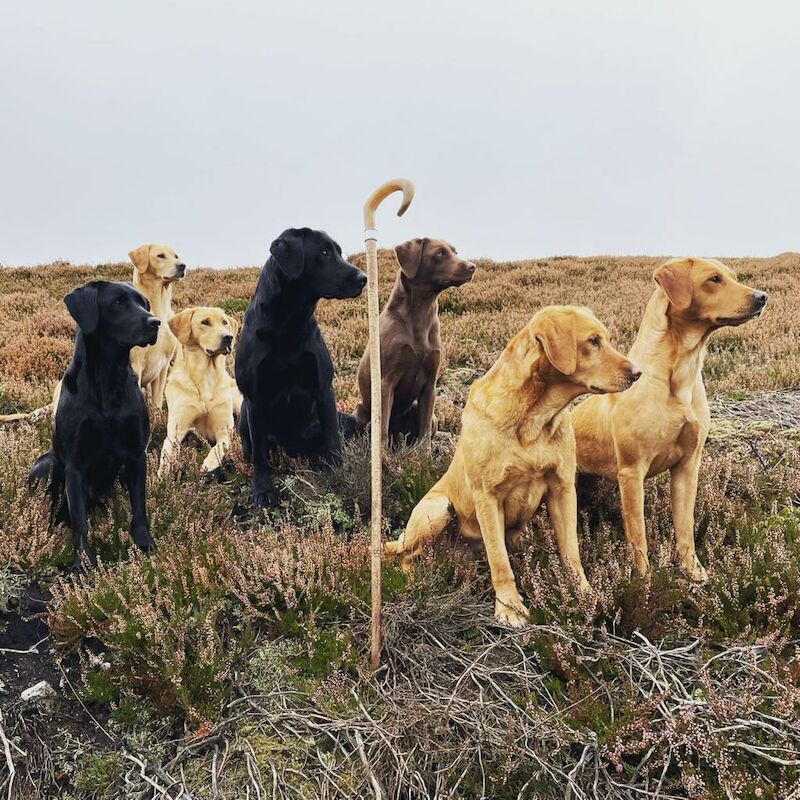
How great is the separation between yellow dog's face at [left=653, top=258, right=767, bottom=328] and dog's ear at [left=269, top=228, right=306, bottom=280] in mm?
2065

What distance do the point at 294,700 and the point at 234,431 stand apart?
302 centimetres

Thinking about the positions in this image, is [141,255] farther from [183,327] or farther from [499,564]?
[499,564]

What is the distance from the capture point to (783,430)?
554cm

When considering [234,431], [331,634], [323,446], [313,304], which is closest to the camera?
[331,634]

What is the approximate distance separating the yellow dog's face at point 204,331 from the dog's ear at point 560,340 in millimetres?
3359

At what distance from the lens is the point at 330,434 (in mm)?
4664

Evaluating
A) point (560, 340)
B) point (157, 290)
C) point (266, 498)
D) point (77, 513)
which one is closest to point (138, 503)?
point (77, 513)

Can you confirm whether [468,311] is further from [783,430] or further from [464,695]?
[464,695]

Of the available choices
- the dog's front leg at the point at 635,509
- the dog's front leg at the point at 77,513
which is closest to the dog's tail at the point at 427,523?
the dog's front leg at the point at 635,509

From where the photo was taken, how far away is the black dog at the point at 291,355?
4.08 meters

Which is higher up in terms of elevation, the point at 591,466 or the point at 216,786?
the point at 591,466

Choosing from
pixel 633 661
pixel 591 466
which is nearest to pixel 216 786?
pixel 633 661

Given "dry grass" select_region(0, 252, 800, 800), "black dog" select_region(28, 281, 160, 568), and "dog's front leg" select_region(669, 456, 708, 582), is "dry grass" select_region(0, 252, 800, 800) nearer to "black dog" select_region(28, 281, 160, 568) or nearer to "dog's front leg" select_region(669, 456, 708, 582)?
"dog's front leg" select_region(669, 456, 708, 582)

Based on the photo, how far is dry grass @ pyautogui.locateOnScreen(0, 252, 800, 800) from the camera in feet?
7.84
